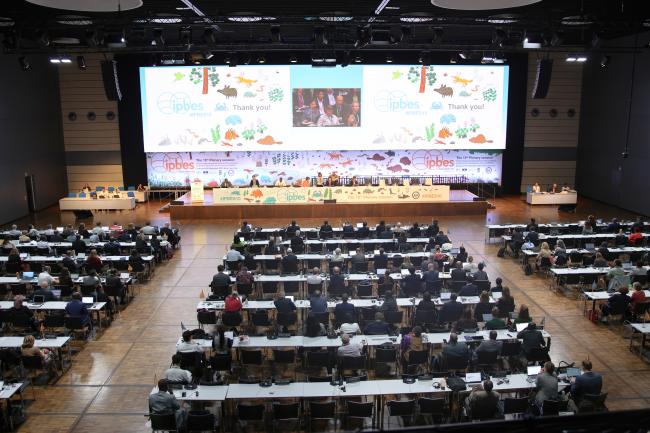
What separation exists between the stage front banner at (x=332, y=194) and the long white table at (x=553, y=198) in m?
5.18

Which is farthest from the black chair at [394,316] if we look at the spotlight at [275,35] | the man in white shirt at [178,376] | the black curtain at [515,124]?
the black curtain at [515,124]

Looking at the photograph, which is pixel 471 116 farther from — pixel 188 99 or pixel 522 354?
pixel 522 354

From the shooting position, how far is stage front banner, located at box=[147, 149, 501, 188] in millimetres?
29312

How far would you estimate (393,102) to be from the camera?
28.0 meters

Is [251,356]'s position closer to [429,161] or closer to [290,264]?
[290,264]

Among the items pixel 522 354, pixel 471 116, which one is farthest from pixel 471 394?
pixel 471 116

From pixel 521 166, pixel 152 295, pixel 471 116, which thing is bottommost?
pixel 152 295

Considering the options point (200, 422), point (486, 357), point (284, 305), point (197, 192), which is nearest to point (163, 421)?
point (200, 422)

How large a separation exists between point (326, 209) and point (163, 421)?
1738cm

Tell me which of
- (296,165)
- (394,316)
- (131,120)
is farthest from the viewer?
(131,120)

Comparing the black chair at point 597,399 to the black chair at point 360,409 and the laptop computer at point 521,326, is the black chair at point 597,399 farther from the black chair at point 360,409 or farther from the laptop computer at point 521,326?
the black chair at point 360,409

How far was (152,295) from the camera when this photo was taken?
51.6 ft

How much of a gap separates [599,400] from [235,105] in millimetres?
22853

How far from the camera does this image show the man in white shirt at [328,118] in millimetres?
27938
